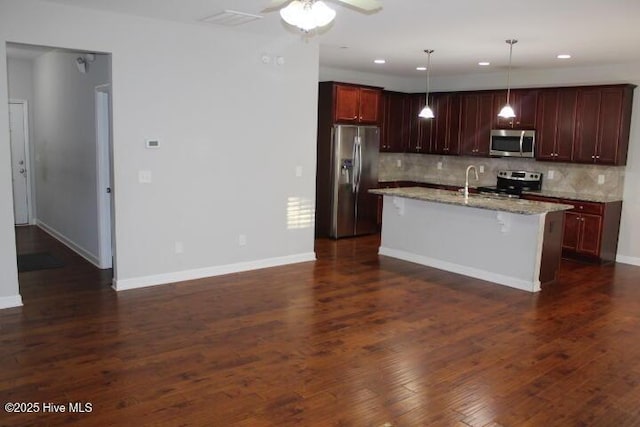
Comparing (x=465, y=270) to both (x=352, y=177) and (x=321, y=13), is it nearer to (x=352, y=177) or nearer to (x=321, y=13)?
(x=352, y=177)

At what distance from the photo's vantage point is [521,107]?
7812mm

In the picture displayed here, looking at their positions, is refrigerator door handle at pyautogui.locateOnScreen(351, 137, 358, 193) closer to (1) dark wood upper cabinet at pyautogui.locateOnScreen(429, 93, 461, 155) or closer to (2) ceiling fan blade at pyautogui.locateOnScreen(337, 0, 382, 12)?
(1) dark wood upper cabinet at pyautogui.locateOnScreen(429, 93, 461, 155)

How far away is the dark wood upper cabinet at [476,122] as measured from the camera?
27.1ft

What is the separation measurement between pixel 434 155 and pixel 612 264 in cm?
344

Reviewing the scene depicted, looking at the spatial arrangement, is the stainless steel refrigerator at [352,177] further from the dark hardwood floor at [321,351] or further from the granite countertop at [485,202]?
the dark hardwood floor at [321,351]

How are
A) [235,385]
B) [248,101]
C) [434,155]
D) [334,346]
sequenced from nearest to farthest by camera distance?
[235,385] < [334,346] < [248,101] < [434,155]

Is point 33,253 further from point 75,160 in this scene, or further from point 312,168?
point 312,168

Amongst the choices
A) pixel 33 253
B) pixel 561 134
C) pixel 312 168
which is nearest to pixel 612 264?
pixel 561 134

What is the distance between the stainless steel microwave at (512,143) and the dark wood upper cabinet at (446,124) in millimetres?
711

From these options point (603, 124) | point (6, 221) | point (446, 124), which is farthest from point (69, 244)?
point (603, 124)

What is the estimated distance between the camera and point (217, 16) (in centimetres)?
497

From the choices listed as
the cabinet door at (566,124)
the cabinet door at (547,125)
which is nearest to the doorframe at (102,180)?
the cabinet door at (547,125)

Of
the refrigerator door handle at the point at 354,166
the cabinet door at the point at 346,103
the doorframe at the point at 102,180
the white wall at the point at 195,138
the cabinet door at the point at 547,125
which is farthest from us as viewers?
the refrigerator door handle at the point at 354,166

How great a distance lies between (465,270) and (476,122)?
10.2ft
